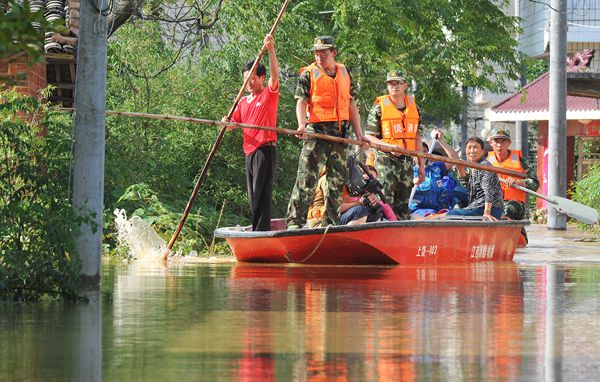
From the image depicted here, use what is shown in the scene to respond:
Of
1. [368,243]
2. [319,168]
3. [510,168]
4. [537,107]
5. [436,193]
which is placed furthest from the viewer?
[537,107]

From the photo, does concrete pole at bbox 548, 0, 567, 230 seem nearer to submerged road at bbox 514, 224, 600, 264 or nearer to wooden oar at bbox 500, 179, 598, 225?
submerged road at bbox 514, 224, 600, 264

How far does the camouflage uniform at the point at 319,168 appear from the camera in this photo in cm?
1692

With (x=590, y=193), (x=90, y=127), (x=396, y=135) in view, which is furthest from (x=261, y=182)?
(x=590, y=193)

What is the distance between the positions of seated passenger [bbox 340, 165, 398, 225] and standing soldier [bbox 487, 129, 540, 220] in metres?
3.63

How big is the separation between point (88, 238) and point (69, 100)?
988 cm

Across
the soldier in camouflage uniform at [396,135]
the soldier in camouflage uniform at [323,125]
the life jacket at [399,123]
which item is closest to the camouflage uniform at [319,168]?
the soldier in camouflage uniform at [323,125]

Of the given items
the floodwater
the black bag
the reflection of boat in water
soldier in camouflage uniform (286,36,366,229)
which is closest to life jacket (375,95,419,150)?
the black bag

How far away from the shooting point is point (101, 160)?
1255 cm

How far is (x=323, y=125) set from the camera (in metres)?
17.0

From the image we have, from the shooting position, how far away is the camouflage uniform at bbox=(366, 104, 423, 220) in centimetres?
1816

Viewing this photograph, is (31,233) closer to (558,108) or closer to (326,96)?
(326,96)

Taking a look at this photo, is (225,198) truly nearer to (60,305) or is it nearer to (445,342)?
(60,305)

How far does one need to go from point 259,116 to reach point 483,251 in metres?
2.95

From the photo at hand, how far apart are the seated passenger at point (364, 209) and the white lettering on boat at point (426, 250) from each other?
759 millimetres
